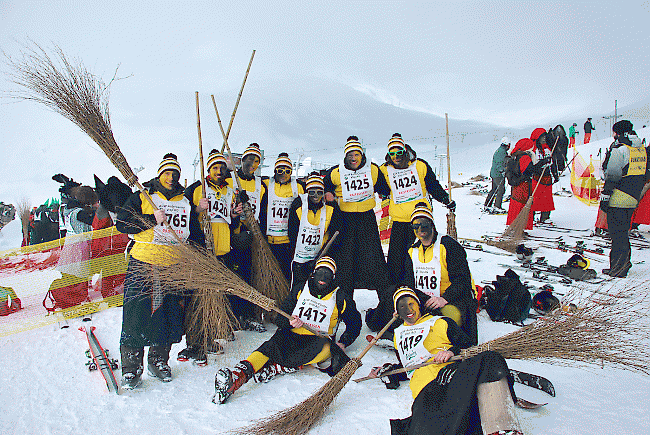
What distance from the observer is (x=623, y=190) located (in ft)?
16.2

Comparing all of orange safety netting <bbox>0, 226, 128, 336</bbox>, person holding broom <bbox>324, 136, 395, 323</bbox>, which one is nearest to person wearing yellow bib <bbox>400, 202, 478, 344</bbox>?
person holding broom <bbox>324, 136, 395, 323</bbox>

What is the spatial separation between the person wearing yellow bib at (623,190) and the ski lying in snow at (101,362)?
18.8ft

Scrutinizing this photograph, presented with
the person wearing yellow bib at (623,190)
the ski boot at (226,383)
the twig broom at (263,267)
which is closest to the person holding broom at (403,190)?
the twig broom at (263,267)

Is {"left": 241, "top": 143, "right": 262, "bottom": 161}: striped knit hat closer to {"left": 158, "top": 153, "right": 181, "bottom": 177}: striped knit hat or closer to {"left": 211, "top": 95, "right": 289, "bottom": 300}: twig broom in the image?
{"left": 211, "top": 95, "right": 289, "bottom": 300}: twig broom

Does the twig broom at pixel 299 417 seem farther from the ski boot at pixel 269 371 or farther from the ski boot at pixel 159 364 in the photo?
the ski boot at pixel 159 364

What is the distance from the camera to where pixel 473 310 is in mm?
3107

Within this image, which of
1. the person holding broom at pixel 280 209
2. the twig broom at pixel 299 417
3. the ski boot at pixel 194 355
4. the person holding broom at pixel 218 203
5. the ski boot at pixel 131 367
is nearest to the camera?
the twig broom at pixel 299 417

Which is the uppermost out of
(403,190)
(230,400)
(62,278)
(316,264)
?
(403,190)

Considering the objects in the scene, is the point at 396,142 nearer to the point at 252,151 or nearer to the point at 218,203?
the point at 252,151

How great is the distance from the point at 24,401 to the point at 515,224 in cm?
742

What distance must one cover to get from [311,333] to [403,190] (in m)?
1.77

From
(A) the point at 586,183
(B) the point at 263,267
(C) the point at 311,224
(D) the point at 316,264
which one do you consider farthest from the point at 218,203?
(A) the point at 586,183

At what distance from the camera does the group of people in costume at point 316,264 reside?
269 cm

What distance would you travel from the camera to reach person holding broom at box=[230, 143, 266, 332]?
12.7 feet
